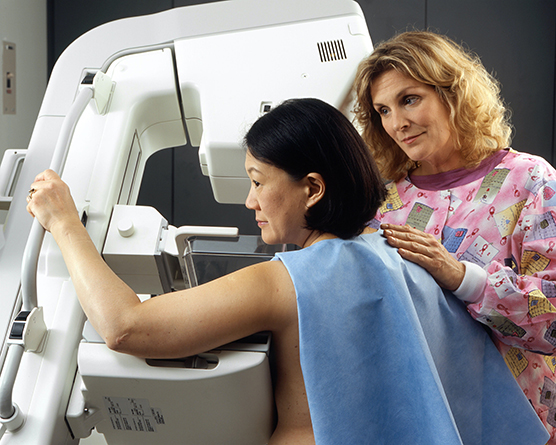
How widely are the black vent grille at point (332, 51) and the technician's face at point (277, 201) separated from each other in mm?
542

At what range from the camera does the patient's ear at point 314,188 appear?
3.13 ft

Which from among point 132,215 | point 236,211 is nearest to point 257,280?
point 132,215

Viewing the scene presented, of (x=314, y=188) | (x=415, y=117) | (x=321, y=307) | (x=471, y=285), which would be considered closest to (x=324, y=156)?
(x=314, y=188)

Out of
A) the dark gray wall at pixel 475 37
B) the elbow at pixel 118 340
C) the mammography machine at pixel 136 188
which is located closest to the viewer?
the elbow at pixel 118 340

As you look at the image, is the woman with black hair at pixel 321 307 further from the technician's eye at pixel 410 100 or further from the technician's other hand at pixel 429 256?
the technician's eye at pixel 410 100

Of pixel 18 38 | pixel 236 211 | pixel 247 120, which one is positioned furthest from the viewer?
pixel 236 211

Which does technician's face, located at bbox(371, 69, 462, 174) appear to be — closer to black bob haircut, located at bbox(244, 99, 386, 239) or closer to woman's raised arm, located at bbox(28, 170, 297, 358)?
black bob haircut, located at bbox(244, 99, 386, 239)

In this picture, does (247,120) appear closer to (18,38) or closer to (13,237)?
(13,237)

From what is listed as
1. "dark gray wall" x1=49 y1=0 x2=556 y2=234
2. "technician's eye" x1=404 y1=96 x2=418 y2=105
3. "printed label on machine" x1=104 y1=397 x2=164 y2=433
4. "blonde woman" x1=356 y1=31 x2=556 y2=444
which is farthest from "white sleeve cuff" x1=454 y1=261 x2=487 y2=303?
"dark gray wall" x1=49 y1=0 x2=556 y2=234

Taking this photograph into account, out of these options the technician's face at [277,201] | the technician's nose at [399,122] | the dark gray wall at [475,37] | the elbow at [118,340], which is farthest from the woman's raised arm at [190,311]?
the dark gray wall at [475,37]

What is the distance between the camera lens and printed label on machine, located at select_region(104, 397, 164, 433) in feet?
3.09

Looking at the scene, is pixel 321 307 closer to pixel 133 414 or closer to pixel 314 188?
pixel 314 188

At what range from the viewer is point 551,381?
123 cm

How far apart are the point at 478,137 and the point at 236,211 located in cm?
240
